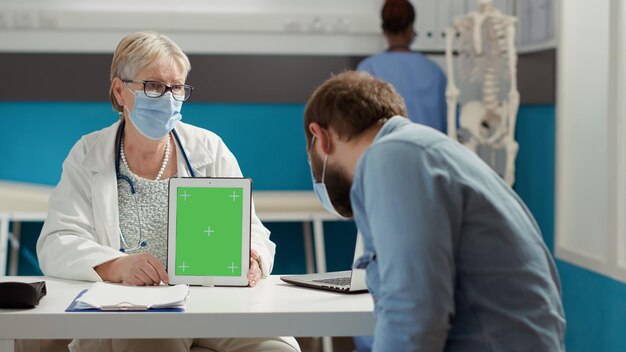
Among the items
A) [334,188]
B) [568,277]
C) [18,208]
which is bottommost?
[568,277]

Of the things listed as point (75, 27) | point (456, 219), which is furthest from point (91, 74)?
point (456, 219)

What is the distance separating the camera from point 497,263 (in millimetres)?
1484

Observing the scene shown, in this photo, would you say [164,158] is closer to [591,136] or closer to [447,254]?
[447,254]

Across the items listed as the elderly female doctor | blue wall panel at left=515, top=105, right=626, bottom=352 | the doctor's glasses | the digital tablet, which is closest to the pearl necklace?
the elderly female doctor

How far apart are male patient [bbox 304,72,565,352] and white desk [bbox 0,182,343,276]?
106 inches

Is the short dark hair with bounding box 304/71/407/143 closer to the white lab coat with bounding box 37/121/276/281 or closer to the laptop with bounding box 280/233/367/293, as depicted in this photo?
the laptop with bounding box 280/233/367/293

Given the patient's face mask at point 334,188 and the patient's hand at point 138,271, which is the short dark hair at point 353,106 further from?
the patient's hand at point 138,271

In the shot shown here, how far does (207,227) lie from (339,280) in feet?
1.07

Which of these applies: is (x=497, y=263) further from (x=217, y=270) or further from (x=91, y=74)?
(x=91, y=74)

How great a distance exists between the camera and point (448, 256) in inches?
56.7

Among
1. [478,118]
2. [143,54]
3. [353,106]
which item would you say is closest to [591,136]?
[478,118]

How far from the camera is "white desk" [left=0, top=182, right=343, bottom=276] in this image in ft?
13.4

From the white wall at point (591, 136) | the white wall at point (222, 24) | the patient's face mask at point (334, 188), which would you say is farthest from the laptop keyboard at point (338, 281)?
the white wall at point (222, 24)

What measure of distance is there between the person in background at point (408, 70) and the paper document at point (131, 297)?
2458 millimetres
